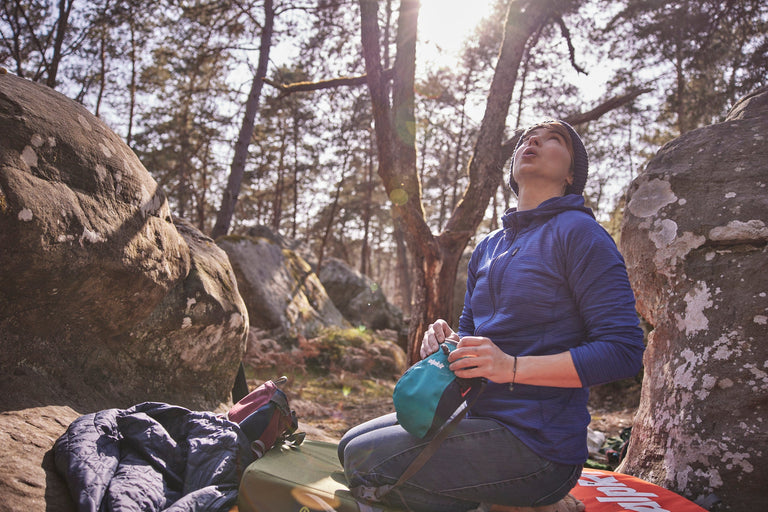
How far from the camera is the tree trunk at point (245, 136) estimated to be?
9.20 metres

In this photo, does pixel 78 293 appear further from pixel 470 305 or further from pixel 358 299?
pixel 358 299

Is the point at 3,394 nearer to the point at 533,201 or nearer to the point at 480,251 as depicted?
the point at 480,251

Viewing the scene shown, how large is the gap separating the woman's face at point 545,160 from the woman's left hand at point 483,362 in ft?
2.99

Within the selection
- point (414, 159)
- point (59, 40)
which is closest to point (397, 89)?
point (414, 159)

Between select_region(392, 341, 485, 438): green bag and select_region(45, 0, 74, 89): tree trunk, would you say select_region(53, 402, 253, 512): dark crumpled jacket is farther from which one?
select_region(45, 0, 74, 89): tree trunk

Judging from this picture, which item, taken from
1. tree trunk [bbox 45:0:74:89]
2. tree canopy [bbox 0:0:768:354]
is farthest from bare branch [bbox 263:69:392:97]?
tree trunk [bbox 45:0:74:89]

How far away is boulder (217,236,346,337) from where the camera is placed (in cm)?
934

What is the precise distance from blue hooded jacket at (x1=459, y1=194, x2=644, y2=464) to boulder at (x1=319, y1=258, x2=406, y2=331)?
41.5 ft

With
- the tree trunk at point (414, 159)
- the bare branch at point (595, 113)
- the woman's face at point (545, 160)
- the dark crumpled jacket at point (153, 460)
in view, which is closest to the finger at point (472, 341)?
the woman's face at point (545, 160)

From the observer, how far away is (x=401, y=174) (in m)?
5.85

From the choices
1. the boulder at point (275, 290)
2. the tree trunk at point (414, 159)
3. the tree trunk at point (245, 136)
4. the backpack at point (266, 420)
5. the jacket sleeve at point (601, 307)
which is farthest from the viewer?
the boulder at point (275, 290)

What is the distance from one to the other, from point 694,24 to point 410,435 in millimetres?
10062

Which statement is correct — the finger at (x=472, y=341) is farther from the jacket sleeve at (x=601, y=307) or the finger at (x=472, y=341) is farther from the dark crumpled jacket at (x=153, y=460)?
the dark crumpled jacket at (x=153, y=460)

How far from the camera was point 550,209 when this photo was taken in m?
2.05
